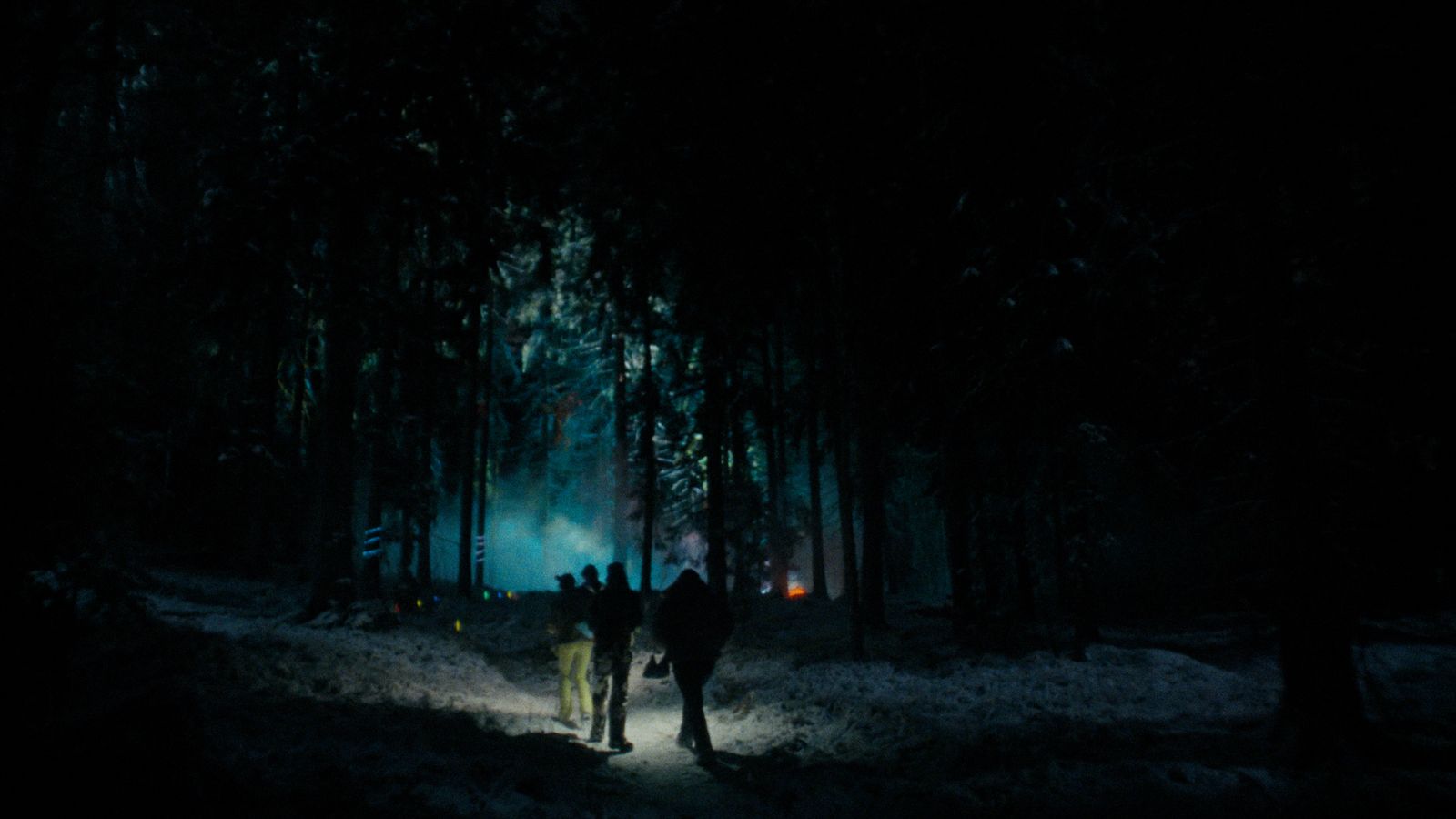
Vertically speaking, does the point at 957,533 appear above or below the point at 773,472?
below

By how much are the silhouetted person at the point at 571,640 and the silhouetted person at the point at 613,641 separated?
0.50 meters

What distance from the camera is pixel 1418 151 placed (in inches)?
299

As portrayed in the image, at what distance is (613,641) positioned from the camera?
10.2m

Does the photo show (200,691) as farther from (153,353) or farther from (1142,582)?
(1142,582)

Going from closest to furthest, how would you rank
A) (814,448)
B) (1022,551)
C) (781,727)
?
1. (781,727)
2. (1022,551)
3. (814,448)

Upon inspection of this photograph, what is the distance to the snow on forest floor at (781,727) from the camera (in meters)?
5.89

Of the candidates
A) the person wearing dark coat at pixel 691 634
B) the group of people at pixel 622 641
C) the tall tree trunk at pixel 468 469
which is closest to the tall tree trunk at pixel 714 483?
the group of people at pixel 622 641

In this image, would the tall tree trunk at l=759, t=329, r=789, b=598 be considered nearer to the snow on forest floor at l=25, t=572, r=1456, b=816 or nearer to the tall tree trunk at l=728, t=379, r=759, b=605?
the tall tree trunk at l=728, t=379, r=759, b=605

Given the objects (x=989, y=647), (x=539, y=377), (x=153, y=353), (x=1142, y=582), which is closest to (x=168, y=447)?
(x=153, y=353)

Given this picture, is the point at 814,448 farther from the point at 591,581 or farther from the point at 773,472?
the point at 591,581

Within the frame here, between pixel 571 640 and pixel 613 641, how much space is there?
3.37 ft

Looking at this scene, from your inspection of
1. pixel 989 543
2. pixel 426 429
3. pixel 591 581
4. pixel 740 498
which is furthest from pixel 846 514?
pixel 426 429

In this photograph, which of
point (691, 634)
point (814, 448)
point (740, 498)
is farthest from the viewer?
point (740, 498)

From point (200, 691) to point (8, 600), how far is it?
430 centimetres
